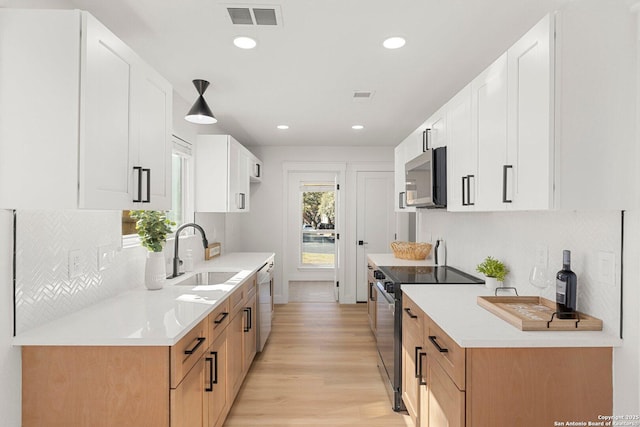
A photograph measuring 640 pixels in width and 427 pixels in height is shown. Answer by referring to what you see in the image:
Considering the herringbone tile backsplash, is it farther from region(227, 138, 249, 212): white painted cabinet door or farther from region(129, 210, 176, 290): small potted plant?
region(227, 138, 249, 212): white painted cabinet door

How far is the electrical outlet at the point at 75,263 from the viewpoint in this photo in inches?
70.9

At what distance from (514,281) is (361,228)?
3.48 metres

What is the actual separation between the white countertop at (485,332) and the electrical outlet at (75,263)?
5.76 ft

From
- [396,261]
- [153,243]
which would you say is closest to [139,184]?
[153,243]

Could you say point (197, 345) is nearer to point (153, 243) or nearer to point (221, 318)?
point (221, 318)

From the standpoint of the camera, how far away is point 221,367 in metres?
2.24

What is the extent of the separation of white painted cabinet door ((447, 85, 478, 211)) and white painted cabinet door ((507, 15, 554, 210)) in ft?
1.36

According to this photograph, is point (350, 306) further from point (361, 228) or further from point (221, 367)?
point (221, 367)

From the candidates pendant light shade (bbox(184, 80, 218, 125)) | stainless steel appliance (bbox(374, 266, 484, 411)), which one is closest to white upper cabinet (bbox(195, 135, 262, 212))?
pendant light shade (bbox(184, 80, 218, 125))

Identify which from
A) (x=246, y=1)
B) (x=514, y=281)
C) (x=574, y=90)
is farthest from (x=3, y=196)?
(x=514, y=281)

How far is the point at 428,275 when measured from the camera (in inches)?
115

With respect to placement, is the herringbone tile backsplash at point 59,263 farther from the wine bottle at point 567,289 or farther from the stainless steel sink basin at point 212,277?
the wine bottle at point 567,289

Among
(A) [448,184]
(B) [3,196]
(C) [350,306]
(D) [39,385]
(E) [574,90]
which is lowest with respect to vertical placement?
(C) [350,306]

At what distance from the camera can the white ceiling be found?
1793mm
